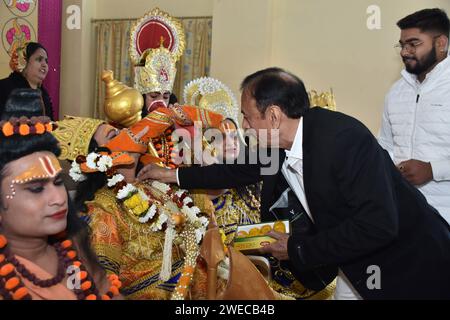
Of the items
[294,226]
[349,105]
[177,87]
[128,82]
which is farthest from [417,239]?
[128,82]

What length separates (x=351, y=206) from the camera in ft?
6.04

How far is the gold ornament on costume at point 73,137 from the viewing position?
2.39 metres

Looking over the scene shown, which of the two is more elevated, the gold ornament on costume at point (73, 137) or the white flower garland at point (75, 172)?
the gold ornament on costume at point (73, 137)

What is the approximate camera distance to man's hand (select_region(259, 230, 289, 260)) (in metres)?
1.98

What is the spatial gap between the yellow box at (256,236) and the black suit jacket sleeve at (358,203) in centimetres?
22

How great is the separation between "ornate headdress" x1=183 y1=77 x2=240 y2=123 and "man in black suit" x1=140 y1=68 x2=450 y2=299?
1576mm

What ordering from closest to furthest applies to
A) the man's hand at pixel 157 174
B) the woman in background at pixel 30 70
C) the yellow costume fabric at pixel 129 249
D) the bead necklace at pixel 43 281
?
the bead necklace at pixel 43 281
the yellow costume fabric at pixel 129 249
the man's hand at pixel 157 174
the woman in background at pixel 30 70

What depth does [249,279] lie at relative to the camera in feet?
5.49

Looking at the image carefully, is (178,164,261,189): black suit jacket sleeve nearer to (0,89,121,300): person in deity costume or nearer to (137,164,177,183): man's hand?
(137,164,177,183): man's hand

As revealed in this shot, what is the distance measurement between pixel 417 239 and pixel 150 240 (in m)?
1.19

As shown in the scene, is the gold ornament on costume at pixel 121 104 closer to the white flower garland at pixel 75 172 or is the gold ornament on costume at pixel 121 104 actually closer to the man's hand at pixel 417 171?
the white flower garland at pixel 75 172

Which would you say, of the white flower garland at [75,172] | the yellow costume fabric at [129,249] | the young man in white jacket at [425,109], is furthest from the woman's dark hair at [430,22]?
the white flower garland at [75,172]

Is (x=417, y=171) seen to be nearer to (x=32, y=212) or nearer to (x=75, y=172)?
(x=75, y=172)

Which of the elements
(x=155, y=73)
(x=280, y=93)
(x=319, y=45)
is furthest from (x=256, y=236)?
(x=319, y=45)
